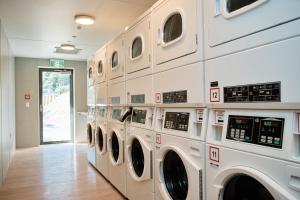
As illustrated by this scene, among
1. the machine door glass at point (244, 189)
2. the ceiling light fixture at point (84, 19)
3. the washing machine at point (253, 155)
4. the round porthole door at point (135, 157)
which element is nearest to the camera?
the washing machine at point (253, 155)

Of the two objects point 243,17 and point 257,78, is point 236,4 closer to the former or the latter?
point 243,17

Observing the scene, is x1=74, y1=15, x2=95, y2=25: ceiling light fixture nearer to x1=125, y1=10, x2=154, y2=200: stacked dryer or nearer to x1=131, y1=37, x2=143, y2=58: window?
x1=125, y1=10, x2=154, y2=200: stacked dryer

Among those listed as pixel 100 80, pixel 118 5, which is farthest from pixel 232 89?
pixel 100 80

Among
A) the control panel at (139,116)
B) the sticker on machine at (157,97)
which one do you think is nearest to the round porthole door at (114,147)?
the control panel at (139,116)

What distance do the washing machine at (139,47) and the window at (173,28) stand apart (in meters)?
0.26

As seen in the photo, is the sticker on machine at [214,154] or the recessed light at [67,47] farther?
the recessed light at [67,47]

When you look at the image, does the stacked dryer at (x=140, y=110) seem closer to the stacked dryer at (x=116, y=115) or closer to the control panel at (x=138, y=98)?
the control panel at (x=138, y=98)

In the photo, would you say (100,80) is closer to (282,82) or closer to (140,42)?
(140,42)

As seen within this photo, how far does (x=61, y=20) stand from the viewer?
3.61 meters

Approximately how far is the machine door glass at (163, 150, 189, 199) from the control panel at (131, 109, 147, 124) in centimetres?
53

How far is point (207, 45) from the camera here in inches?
57.3

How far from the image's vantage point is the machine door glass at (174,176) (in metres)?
1.79

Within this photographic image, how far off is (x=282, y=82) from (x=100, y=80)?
121 inches

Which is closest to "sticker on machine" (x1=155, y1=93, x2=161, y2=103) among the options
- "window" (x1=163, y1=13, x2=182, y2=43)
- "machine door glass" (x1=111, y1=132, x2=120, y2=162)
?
"window" (x1=163, y1=13, x2=182, y2=43)
